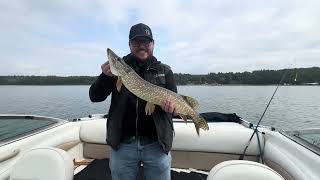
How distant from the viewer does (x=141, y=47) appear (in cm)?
323

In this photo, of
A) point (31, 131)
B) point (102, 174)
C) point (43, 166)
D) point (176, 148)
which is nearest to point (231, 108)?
point (176, 148)

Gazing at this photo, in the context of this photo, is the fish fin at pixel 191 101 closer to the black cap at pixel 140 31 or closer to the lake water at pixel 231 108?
the black cap at pixel 140 31

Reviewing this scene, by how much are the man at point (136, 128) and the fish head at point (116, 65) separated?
0.57 feet

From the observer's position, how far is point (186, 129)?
5.64 m

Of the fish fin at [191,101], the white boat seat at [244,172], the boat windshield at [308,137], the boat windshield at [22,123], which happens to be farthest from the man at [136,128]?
the boat windshield at [22,123]

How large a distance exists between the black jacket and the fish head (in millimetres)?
227

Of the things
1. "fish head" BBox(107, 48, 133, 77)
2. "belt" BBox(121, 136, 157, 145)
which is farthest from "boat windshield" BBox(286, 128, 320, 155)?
"fish head" BBox(107, 48, 133, 77)

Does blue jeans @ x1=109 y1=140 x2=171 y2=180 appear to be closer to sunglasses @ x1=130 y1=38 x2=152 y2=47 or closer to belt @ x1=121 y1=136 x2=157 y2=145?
belt @ x1=121 y1=136 x2=157 y2=145

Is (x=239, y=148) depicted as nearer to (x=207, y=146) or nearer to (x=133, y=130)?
(x=207, y=146)

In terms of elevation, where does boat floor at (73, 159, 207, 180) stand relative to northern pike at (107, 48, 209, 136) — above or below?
below

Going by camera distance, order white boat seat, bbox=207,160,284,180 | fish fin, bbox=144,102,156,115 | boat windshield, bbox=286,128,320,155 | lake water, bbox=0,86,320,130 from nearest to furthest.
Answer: white boat seat, bbox=207,160,284,180, fish fin, bbox=144,102,156,115, boat windshield, bbox=286,128,320,155, lake water, bbox=0,86,320,130

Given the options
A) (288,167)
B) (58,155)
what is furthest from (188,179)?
(58,155)

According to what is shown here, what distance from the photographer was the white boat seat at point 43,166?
334 centimetres

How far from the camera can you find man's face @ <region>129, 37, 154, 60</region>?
322 centimetres
